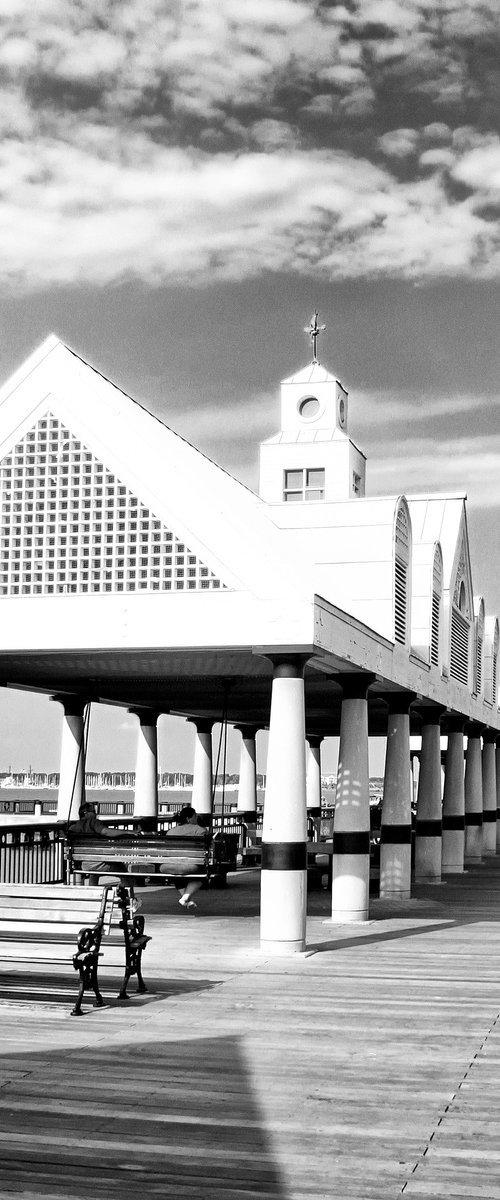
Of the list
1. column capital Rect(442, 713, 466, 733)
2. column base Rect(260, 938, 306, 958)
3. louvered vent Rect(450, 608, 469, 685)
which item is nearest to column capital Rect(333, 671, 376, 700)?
column base Rect(260, 938, 306, 958)

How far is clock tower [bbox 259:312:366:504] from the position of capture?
2459cm

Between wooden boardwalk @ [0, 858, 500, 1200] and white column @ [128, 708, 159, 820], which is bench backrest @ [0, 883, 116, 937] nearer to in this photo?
wooden boardwalk @ [0, 858, 500, 1200]

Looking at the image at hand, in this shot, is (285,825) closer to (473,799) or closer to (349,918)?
(349,918)

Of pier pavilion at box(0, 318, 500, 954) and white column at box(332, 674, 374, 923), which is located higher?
pier pavilion at box(0, 318, 500, 954)

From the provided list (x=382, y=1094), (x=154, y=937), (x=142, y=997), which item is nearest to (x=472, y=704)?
(x=154, y=937)

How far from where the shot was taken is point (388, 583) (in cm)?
1769

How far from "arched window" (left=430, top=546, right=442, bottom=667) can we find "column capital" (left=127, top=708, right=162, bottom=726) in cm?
746

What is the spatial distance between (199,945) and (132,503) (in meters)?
4.88

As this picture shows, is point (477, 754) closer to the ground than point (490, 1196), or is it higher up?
higher up

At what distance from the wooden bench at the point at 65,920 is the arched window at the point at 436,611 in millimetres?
11352

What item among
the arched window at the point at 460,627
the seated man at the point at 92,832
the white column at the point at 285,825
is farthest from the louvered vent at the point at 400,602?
the arched window at the point at 460,627

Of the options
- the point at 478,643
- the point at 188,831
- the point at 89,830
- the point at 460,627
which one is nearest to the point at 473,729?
the point at 478,643

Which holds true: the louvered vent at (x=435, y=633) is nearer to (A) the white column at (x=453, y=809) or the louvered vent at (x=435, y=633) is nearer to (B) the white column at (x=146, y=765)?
(A) the white column at (x=453, y=809)

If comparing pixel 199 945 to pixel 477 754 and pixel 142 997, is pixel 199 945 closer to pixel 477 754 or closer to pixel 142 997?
pixel 142 997
